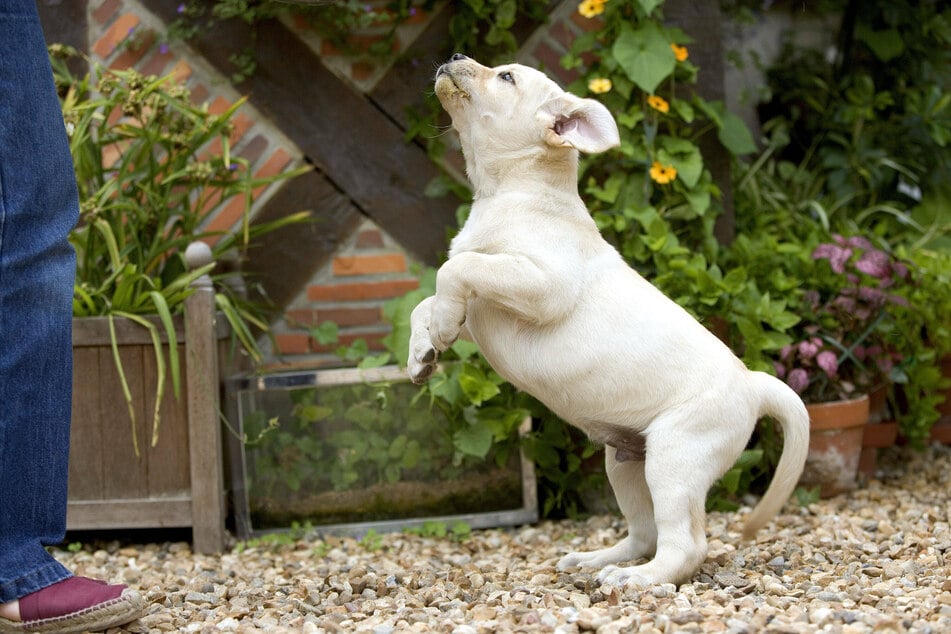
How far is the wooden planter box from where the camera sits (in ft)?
11.3

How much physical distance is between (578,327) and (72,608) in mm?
1253

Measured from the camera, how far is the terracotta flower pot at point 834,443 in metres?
3.60

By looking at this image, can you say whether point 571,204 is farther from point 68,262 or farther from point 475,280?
point 68,262

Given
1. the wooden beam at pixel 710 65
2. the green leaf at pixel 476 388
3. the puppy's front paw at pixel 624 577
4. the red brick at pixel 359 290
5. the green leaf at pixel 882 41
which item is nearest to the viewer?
the puppy's front paw at pixel 624 577

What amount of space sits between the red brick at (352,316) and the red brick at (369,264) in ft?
0.50

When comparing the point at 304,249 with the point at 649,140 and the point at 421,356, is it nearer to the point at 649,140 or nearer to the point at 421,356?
the point at 649,140

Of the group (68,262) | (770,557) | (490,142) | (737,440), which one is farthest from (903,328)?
(68,262)

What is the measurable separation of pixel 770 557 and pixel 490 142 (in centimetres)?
136

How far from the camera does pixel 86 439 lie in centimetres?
349

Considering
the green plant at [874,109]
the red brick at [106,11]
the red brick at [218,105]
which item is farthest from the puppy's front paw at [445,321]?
the green plant at [874,109]

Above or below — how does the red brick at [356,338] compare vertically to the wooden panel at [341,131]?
below

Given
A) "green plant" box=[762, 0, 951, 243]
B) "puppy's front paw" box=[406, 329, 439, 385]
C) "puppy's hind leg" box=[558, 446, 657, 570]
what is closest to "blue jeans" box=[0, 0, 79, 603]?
"puppy's front paw" box=[406, 329, 439, 385]

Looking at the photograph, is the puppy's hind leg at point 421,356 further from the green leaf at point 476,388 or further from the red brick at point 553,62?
the red brick at point 553,62

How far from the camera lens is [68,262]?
7.05ft
